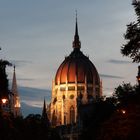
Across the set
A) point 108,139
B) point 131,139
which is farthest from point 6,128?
point 108,139

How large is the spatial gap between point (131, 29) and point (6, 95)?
872 cm

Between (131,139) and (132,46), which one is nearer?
(132,46)

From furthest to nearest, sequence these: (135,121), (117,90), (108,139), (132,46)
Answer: (117,90) → (108,139) → (135,121) → (132,46)

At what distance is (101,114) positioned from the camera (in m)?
86.1

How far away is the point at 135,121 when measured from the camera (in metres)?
39.6

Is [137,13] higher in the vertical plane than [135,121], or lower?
higher

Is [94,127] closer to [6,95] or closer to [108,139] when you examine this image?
[108,139]

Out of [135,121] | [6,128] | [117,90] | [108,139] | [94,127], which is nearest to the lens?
[6,128]

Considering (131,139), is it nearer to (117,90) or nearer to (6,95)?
(6,95)

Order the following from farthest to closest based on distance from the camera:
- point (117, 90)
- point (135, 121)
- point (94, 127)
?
point (94, 127) < point (117, 90) < point (135, 121)

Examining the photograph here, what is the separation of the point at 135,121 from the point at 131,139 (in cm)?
94

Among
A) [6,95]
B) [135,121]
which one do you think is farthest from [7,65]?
[135,121]

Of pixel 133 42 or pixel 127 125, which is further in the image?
pixel 127 125

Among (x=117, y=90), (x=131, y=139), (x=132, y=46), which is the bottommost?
(x=131, y=139)
